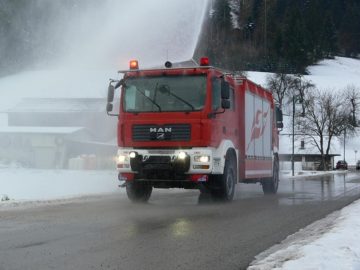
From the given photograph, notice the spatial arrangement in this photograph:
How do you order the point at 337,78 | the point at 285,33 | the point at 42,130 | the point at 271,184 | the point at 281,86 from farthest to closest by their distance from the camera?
the point at 285,33 → the point at 337,78 → the point at 281,86 → the point at 42,130 → the point at 271,184

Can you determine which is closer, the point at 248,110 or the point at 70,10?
the point at 248,110

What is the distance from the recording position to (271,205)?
1357 cm

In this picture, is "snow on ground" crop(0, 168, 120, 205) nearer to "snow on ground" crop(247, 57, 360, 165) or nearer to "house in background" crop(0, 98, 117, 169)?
"house in background" crop(0, 98, 117, 169)

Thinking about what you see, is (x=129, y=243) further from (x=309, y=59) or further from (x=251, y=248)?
(x=309, y=59)

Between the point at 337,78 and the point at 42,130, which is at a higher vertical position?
the point at 337,78

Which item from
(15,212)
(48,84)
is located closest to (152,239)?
(15,212)

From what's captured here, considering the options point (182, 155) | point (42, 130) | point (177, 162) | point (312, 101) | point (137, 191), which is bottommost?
point (137, 191)

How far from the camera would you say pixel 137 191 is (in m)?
14.1

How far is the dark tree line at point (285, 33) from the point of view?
135 metres

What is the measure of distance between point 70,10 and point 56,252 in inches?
836

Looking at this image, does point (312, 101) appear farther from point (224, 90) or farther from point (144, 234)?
point (144, 234)

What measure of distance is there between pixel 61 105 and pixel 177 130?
60.8 meters

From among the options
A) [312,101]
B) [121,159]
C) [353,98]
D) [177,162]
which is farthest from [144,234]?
[353,98]

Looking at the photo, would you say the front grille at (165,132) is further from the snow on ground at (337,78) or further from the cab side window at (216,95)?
the snow on ground at (337,78)
